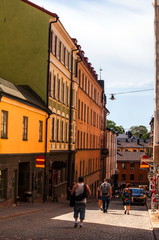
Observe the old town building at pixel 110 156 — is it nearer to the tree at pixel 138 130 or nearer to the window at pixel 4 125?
the window at pixel 4 125

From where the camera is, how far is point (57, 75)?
118ft

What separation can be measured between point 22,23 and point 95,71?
94.4ft

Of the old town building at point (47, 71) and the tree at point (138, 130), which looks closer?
the old town building at point (47, 71)

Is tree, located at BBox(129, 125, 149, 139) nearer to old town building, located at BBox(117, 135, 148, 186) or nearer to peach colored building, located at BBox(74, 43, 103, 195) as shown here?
old town building, located at BBox(117, 135, 148, 186)

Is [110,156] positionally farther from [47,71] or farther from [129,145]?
[129,145]

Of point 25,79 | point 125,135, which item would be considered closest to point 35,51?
point 25,79

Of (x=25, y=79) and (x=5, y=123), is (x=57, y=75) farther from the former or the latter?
(x=5, y=123)

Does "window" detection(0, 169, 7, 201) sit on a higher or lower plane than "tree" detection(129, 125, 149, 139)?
lower

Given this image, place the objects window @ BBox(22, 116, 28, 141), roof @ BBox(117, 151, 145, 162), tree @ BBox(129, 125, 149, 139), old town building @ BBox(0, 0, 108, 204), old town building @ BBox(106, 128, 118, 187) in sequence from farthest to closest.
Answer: tree @ BBox(129, 125, 149, 139) < roof @ BBox(117, 151, 145, 162) < old town building @ BBox(106, 128, 118, 187) < old town building @ BBox(0, 0, 108, 204) < window @ BBox(22, 116, 28, 141)

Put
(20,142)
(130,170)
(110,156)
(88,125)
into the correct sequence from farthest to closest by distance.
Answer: (130,170) < (110,156) < (88,125) < (20,142)

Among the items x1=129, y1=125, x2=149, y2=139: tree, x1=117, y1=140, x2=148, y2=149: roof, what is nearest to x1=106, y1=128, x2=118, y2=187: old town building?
x1=117, y1=140, x2=148, y2=149: roof

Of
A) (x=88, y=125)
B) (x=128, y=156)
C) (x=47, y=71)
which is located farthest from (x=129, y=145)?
(x=47, y=71)

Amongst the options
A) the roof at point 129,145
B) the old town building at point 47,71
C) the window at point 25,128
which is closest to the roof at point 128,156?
the roof at point 129,145

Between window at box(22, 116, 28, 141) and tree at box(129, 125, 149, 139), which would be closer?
window at box(22, 116, 28, 141)
